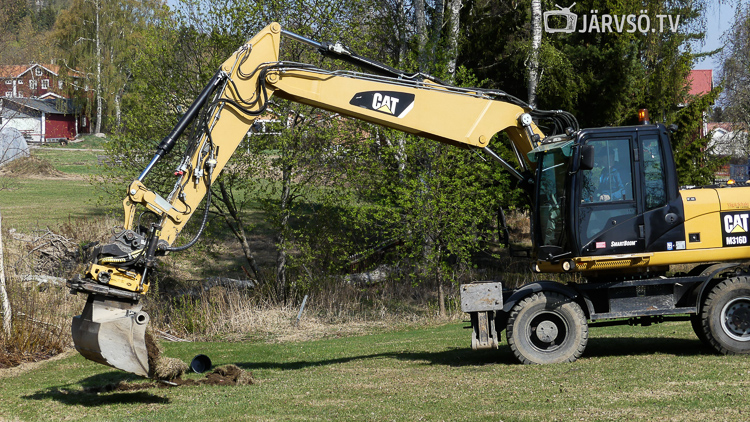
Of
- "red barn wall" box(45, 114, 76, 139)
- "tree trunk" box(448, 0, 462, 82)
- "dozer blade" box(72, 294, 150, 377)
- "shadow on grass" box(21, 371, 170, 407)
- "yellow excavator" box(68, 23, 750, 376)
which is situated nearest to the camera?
"dozer blade" box(72, 294, 150, 377)

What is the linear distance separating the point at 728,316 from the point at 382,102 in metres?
5.39

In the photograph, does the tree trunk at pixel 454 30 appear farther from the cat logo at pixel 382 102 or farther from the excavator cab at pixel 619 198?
the excavator cab at pixel 619 198

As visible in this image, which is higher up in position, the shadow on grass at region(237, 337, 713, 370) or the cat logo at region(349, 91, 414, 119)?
the cat logo at region(349, 91, 414, 119)

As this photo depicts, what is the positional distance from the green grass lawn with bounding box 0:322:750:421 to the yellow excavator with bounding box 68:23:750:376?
58 cm

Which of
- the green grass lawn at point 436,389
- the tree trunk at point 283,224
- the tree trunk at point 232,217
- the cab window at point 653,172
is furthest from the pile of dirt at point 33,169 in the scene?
the cab window at point 653,172

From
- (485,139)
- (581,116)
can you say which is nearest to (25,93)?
A: (485,139)

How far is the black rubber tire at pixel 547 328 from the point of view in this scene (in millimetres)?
9828

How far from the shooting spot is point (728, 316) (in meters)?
9.86

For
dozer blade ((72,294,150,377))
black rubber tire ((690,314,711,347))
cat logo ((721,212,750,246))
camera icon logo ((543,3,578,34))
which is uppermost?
camera icon logo ((543,3,578,34))

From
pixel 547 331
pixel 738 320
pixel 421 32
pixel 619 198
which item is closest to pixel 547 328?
pixel 547 331

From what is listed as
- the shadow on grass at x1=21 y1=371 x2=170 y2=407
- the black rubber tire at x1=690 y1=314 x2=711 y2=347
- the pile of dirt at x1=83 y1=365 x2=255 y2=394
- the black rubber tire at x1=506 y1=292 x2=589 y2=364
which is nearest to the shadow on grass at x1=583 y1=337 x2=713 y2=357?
the black rubber tire at x1=690 y1=314 x2=711 y2=347

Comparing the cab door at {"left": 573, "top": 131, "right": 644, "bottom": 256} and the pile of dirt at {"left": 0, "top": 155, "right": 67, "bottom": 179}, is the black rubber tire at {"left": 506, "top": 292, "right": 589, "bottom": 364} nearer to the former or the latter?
the cab door at {"left": 573, "top": 131, "right": 644, "bottom": 256}

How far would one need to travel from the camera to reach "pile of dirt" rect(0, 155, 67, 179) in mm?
37206

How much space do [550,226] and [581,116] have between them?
12.8 m
